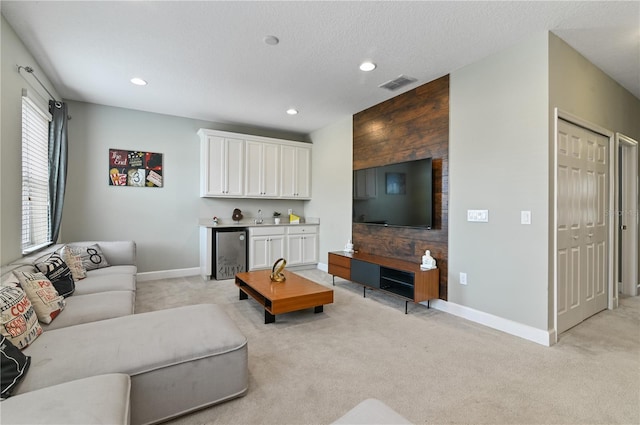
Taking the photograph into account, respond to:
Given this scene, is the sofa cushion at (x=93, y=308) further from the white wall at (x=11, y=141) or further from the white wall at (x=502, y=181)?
the white wall at (x=502, y=181)

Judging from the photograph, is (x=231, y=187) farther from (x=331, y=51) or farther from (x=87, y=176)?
(x=331, y=51)

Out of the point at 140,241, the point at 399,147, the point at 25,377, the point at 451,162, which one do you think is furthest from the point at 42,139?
the point at 451,162

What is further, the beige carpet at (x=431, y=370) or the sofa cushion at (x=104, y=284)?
the sofa cushion at (x=104, y=284)

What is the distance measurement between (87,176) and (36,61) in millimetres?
1741

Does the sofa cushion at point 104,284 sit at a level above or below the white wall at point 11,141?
below

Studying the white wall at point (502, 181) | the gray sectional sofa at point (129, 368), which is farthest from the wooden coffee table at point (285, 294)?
the white wall at point (502, 181)

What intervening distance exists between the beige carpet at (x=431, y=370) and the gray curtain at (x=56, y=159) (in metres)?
2.51

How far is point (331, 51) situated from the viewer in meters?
2.83

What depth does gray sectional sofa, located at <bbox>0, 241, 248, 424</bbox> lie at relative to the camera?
110 cm

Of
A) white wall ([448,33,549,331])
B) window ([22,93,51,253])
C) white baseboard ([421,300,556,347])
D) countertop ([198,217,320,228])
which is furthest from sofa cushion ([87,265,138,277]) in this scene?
white wall ([448,33,549,331])

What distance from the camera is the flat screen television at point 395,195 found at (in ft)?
11.2

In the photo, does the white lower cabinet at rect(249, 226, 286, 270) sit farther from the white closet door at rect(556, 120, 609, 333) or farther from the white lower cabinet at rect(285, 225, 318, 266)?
the white closet door at rect(556, 120, 609, 333)

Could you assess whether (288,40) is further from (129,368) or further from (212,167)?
(212,167)

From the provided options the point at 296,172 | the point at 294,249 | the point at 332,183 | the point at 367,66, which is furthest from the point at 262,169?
the point at 367,66
